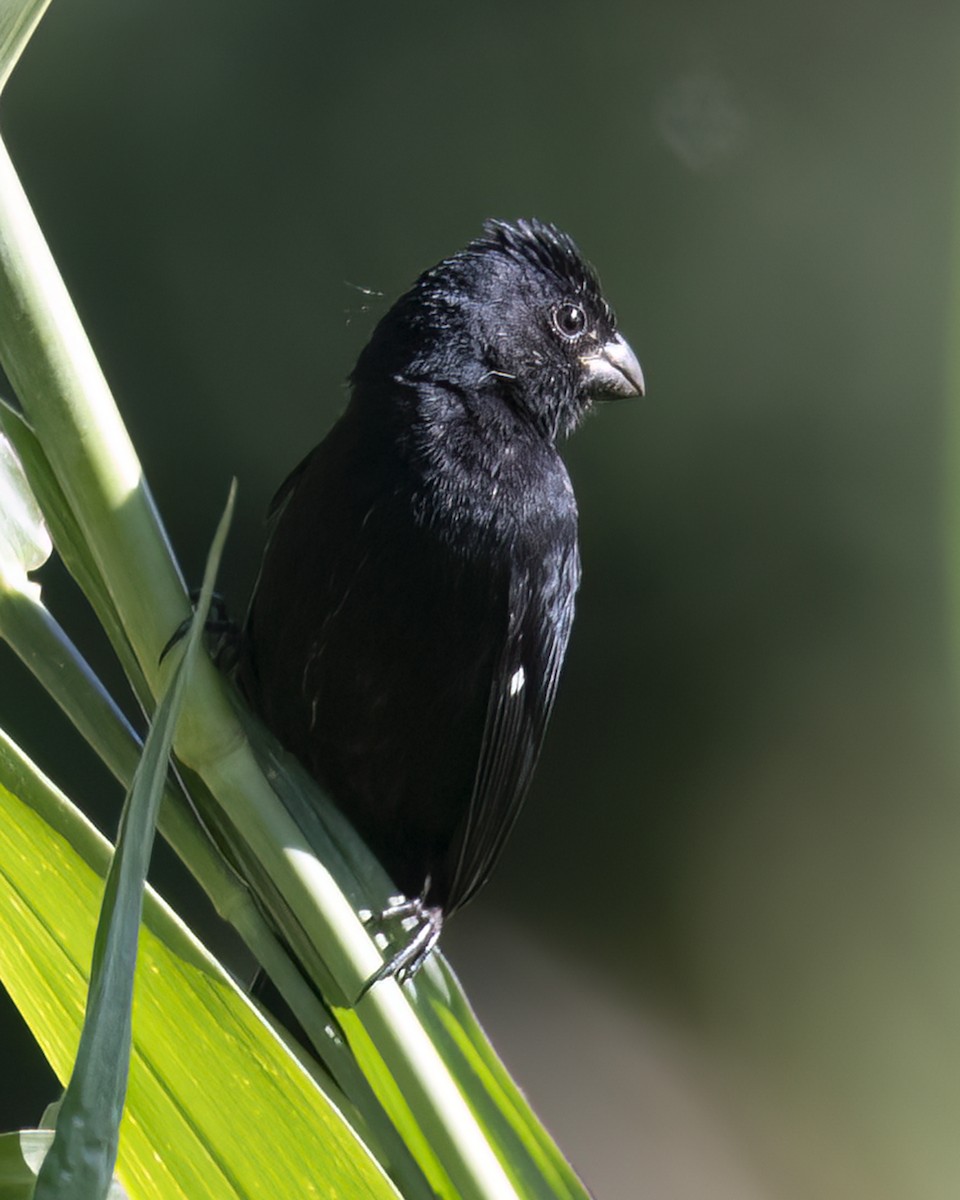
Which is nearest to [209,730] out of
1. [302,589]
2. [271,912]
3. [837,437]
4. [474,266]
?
[271,912]

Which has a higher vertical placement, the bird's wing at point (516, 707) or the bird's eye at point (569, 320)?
the bird's eye at point (569, 320)

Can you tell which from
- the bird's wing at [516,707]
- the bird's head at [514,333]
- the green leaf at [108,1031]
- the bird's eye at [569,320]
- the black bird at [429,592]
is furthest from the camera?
the bird's eye at [569,320]

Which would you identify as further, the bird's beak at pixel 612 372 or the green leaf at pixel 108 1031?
the bird's beak at pixel 612 372

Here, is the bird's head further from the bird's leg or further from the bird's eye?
the bird's leg

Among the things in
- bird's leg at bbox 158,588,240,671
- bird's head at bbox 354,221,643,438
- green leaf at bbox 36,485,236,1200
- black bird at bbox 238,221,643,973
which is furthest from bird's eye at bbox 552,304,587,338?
green leaf at bbox 36,485,236,1200

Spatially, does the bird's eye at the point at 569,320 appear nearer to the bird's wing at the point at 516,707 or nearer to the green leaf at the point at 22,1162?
the bird's wing at the point at 516,707

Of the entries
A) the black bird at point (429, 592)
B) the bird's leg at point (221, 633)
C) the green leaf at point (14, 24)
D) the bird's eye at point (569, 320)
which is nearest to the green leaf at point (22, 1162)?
the green leaf at point (14, 24)
